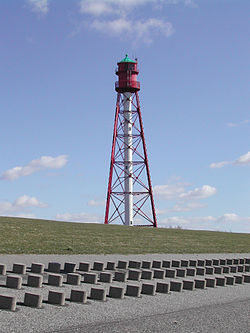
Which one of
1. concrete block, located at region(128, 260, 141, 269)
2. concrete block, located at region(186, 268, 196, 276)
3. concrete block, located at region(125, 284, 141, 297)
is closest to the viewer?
concrete block, located at region(125, 284, 141, 297)

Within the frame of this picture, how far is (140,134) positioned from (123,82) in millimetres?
6586

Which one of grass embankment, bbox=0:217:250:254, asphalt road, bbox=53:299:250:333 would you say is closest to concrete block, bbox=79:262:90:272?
grass embankment, bbox=0:217:250:254

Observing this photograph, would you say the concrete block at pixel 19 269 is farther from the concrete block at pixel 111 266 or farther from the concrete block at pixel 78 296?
the concrete block at pixel 111 266

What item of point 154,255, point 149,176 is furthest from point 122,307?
point 149,176

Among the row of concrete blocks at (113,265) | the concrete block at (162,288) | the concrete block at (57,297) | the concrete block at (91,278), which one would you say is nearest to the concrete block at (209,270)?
the row of concrete blocks at (113,265)

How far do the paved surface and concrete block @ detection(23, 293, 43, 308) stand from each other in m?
0.17

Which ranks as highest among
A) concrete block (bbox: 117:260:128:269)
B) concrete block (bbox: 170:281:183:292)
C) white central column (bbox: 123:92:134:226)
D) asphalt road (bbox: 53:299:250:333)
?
white central column (bbox: 123:92:134:226)

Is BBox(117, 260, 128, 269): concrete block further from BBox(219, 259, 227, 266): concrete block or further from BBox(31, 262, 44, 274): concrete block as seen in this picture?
BBox(219, 259, 227, 266): concrete block

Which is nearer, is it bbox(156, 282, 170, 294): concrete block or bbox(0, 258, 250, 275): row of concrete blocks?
bbox(156, 282, 170, 294): concrete block

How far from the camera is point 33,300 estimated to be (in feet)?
38.3

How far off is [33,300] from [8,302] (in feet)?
2.16

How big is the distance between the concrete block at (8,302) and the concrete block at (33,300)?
57cm

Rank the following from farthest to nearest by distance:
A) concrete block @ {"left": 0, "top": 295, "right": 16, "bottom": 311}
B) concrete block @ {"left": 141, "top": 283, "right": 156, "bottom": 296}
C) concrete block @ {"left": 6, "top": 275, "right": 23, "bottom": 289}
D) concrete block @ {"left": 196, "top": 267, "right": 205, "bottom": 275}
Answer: concrete block @ {"left": 196, "top": 267, "right": 205, "bottom": 275} < concrete block @ {"left": 141, "top": 283, "right": 156, "bottom": 296} < concrete block @ {"left": 6, "top": 275, "right": 23, "bottom": 289} < concrete block @ {"left": 0, "top": 295, "right": 16, "bottom": 311}

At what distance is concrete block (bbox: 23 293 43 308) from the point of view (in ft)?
38.2
